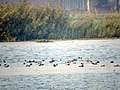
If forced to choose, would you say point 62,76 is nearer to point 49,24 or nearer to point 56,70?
point 56,70

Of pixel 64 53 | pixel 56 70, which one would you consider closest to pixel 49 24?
pixel 64 53

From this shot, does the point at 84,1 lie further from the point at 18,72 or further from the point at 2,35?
the point at 18,72

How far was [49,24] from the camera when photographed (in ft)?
85.4

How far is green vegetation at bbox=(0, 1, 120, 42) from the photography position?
24594 millimetres

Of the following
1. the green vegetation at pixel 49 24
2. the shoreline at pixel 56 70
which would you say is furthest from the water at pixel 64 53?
the green vegetation at pixel 49 24

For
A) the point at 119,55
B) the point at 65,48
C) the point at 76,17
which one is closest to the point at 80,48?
the point at 65,48

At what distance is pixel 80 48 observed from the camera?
2036 centimetres

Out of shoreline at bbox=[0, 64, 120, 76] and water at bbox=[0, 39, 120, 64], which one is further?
water at bbox=[0, 39, 120, 64]

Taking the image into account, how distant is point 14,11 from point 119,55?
10.5m

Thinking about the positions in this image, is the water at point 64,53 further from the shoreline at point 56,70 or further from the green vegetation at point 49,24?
the green vegetation at point 49,24

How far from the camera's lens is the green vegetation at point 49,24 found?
2459cm

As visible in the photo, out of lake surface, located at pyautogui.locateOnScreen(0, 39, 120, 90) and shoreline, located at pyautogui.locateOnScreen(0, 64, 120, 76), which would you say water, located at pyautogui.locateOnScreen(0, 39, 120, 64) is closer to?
lake surface, located at pyautogui.locateOnScreen(0, 39, 120, 90)

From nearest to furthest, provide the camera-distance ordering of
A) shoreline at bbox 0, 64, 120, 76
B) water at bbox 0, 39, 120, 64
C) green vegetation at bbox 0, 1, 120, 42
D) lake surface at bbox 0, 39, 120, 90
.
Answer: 1. lake surface at bbox 0, 39, 120, 90
2. shoreline at bbox 0, 64, 120, 76
3. water at bbox 0, 39, 120, 64
4. green vegetation at bbox 0, 1, 120, 42

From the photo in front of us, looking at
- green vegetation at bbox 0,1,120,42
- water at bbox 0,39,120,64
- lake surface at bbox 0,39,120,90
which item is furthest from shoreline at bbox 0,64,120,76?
green vegetation at bbox 0,1,120,42
